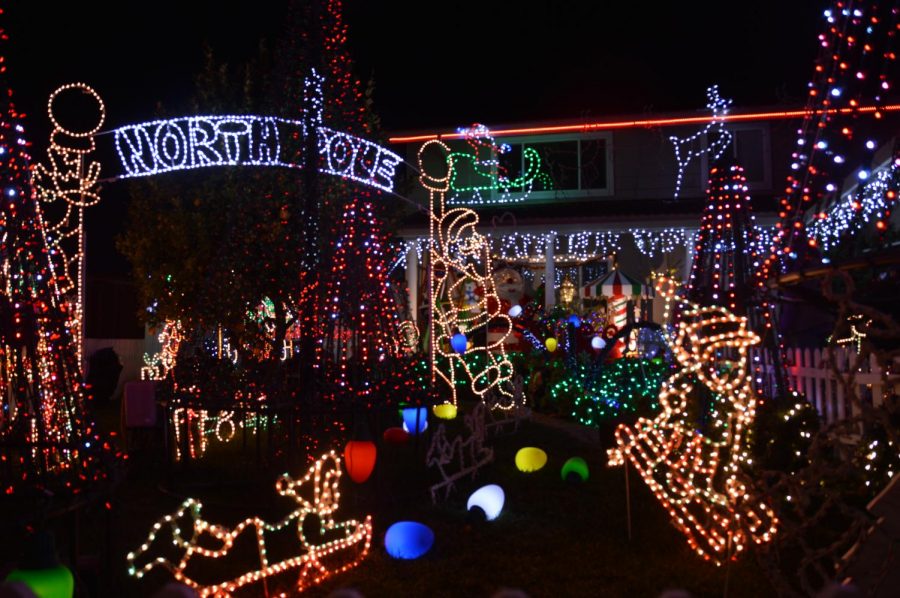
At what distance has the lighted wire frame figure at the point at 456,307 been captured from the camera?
12.6 m

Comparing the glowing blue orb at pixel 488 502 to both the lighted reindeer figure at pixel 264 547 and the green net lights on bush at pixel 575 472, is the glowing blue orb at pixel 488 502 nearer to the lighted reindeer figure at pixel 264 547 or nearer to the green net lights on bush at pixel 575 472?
the lighted reindeer figure at pixel 264 547

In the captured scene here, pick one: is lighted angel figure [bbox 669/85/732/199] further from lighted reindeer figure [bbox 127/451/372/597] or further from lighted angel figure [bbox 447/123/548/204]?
lighted reindeer figure [bbox 127/451/372/597]

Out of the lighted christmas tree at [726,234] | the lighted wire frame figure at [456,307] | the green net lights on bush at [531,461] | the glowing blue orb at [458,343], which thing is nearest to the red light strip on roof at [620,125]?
the lighted wire frame figure at [456,307]

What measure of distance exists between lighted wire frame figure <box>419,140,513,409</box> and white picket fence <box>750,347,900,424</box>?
435 cm

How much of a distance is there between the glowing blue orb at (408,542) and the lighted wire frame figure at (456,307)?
16.1 feet

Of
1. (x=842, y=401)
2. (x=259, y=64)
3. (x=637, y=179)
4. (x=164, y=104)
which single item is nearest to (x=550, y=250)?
(x=637, y=179)

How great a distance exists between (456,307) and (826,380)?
8169 millimetres

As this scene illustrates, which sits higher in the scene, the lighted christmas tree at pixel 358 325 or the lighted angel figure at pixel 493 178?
the lighted angel figure at pixel 493 178

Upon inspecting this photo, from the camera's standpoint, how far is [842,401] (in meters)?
8.21

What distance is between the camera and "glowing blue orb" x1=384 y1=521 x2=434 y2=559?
5.75m

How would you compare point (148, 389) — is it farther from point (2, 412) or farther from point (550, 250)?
point (550, 250)

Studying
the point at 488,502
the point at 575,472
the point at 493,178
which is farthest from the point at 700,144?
the point at 488,502

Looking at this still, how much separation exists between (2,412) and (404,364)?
11.2 ft

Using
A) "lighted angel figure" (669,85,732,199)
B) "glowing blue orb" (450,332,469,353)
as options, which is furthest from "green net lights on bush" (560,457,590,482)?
"lighted angel figure" (669,85,732,199)
